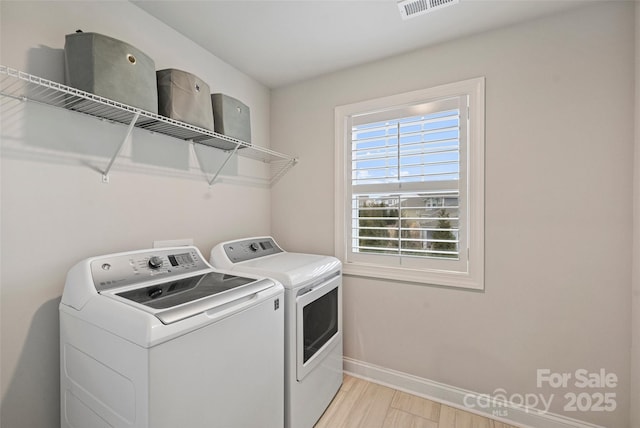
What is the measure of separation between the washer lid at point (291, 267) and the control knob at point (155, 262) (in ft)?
1.33

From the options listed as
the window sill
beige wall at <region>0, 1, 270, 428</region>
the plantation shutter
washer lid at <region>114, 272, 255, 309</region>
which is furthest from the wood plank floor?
beige wall at <region>0, 1, 270, 428</region>

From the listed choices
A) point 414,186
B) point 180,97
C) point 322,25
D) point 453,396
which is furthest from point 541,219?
point 180,97

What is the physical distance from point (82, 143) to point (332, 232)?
1620mm

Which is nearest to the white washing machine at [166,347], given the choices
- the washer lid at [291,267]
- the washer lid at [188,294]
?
the washer lid at [188,294]

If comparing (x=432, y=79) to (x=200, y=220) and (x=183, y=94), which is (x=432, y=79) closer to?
(x=183, y=94)

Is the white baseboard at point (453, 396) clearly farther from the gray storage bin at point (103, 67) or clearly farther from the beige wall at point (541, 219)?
the gray storage bin at point (103, 67)

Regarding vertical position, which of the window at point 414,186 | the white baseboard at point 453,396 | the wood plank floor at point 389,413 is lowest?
the wood plank floor at point 389,413

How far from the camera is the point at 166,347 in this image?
860 millimetres

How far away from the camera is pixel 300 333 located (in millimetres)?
1475

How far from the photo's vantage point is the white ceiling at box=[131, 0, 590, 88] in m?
1.51

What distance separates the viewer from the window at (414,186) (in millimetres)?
1764

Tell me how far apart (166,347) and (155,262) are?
2.07 feet

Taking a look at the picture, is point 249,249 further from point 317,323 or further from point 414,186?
point 414,186

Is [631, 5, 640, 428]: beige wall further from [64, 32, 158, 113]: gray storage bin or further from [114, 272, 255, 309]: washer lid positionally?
[64, 32, 158, 113]: gray storage bin
